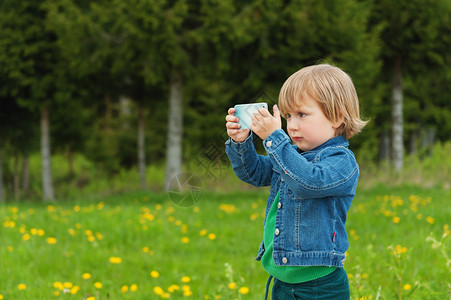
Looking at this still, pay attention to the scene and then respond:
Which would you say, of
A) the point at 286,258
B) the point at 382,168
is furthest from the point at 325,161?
the point at 382,168

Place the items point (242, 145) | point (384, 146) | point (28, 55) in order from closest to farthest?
point (242, 145) < point (28, 55) < point (384, 146)

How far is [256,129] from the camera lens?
164 centimetres

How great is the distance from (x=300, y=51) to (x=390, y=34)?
11.7 feet

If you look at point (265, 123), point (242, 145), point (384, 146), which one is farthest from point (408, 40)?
point (265, 123)

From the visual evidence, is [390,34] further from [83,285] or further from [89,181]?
[89,181]

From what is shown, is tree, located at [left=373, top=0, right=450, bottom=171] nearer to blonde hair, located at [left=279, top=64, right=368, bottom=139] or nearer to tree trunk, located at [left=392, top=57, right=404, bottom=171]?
tree trunk, located at [left=392, top=57, right=404, bottom=171]

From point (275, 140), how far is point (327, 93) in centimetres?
27

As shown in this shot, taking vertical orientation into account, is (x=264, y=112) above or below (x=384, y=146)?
above

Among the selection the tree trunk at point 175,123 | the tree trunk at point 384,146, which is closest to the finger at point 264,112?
the tree trunk at point 175,123

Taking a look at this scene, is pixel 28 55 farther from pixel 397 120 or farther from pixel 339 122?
pixel 339 122

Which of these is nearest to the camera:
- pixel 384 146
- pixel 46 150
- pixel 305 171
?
pixel 305 171

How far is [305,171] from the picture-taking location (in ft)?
5.14

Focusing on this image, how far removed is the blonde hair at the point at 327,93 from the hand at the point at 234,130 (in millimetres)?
177

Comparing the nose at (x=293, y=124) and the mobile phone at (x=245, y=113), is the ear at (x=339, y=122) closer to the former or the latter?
the nose at (x=293, y=124)
